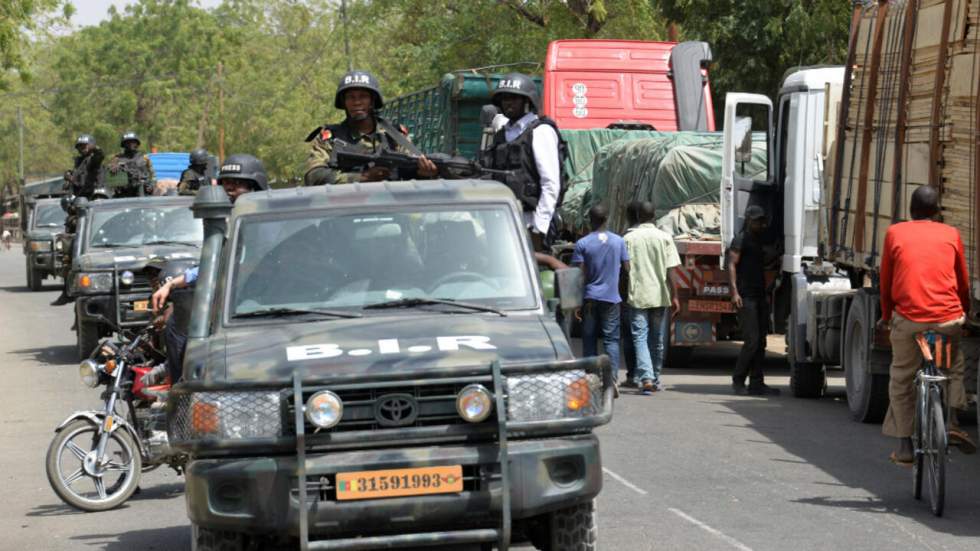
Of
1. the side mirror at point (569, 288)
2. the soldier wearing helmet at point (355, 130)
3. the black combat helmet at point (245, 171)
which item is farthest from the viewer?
the soldier wearing helmet at point (355, 130)

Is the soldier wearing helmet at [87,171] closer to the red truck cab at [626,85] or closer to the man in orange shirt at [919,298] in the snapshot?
the red truck cab at [626,85]

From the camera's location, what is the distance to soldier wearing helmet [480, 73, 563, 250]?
1115 cm

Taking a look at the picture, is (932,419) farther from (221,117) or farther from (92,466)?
(221,117)

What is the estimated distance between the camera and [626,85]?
22.9 m

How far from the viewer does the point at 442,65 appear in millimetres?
37344

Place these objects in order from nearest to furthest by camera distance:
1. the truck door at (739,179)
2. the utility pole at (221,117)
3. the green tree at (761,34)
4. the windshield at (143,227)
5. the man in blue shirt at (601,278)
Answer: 1. the man in blue shirt at (601,278)
2. the truck door at (739,179)
3. the windshield at (143,227)
4. the green tree at (761,34)
5. the utility pole at (221,117)

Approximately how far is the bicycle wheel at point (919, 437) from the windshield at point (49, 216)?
1108 inches

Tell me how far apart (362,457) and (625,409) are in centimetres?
805

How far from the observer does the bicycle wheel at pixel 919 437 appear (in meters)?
9.42

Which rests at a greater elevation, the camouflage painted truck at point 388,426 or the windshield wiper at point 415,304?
the windshield wiper at point 415,304

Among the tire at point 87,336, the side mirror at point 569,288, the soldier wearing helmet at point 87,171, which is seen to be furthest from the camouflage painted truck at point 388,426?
the soldier wearing helmet at point 87,171

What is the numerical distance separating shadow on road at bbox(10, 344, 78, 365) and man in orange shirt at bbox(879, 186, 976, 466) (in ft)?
37.8

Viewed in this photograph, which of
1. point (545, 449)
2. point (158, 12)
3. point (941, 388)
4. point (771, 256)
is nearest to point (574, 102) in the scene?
point (771, 256)

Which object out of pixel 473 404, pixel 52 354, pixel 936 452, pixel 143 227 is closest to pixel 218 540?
pixel 473 404
